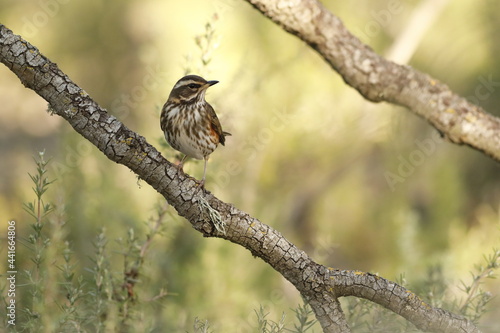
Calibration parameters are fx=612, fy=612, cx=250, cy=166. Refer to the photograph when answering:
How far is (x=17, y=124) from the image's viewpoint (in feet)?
20.2

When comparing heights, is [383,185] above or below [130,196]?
above

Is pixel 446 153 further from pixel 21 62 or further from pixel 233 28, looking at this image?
pixel 21 62

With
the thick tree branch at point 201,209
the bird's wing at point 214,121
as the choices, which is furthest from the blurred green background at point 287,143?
the thick tree branch at point 201,209

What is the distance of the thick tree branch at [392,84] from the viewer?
2.58 metres

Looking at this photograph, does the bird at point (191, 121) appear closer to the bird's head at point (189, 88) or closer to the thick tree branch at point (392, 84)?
the bird's head at point (189, 88)

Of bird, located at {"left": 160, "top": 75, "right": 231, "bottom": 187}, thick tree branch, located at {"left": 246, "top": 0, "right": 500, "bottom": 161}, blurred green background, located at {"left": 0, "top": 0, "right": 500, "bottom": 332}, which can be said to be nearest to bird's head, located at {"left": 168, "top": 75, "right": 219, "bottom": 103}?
bird, located at {"left": 160, "top": 75, "right": 231, "bottom": 187}

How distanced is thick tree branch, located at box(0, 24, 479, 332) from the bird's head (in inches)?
31.7

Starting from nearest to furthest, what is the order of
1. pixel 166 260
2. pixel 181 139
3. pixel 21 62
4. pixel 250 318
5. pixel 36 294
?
1. pixel 21 62
2. pixel 36 294
3. pixel 181 139
4. pixel 166 260
5. pixel 250 318

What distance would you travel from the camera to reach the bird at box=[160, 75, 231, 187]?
93.1 inches

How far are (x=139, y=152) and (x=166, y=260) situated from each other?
1.49m

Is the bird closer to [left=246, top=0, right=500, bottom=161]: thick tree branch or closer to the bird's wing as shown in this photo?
the bird's wing

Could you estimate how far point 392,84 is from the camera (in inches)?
107

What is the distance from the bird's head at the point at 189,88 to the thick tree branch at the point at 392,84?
41 centimetres

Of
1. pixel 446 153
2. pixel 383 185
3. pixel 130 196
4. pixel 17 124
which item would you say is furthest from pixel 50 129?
pixel 446 153
